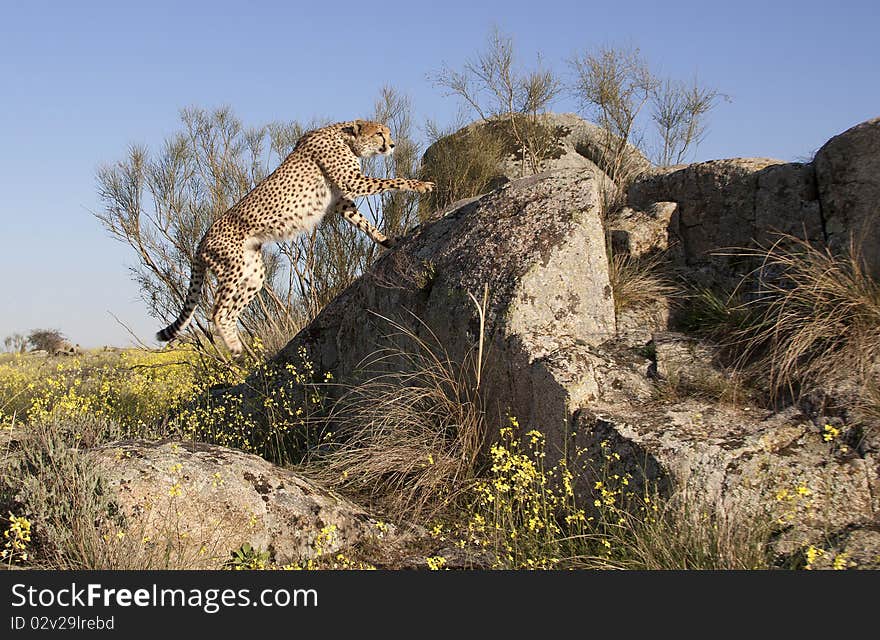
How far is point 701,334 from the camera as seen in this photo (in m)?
5.89

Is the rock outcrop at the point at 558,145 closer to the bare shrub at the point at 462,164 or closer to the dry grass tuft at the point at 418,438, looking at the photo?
the bare shrub at the point at 462,164

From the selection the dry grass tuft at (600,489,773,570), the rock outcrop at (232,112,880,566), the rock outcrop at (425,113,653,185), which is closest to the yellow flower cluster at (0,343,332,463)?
the rock outcrop at (232,112,880,566)

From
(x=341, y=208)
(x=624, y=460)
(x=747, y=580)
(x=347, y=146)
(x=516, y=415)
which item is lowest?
(x=747, y=580)

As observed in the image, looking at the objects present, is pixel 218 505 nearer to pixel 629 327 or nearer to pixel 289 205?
pixel 629 327

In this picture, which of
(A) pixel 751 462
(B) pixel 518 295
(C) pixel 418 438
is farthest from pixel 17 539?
(A) pixel 751 462

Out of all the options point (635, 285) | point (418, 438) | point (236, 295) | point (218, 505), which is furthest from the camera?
point (236, 295)

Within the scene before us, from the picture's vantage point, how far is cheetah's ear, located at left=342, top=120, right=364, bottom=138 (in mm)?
9758

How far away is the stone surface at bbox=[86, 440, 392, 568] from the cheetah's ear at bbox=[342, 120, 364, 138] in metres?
5.41

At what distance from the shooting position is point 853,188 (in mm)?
5969

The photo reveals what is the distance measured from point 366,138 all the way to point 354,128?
8.0 inches

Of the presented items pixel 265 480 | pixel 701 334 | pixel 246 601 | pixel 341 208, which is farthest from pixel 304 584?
pixel 341 208

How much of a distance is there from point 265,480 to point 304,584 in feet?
4.70

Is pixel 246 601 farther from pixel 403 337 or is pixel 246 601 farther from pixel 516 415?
pixel 403 337

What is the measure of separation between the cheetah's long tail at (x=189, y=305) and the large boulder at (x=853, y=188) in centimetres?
729
